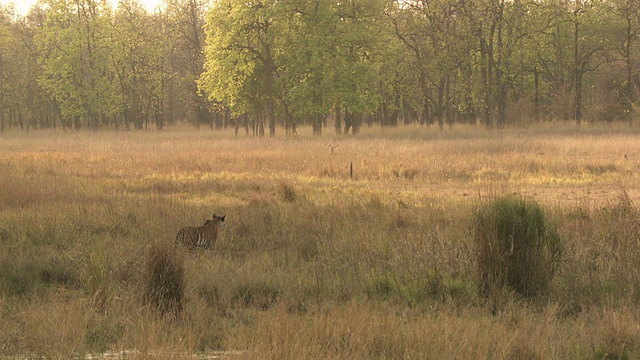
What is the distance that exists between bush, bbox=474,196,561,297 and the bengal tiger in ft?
10.8

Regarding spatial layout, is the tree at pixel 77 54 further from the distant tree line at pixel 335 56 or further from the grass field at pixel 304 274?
the grass field at pixel 304 274

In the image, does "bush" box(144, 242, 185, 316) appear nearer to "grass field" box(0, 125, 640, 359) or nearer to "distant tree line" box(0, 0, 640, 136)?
"grass field" box(0, 125, 640, 359)

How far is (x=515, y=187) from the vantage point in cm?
1306

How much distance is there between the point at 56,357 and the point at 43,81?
148 feet

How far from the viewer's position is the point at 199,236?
7.36 m

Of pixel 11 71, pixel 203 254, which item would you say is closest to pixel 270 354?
pixel 203 254

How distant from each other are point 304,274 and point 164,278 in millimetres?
1596

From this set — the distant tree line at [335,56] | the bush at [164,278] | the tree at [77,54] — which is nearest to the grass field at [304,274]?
the bush at [164,278]

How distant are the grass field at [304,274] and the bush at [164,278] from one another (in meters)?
0.08

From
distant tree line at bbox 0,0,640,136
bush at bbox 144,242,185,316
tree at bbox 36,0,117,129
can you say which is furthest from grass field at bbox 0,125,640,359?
tree at bbox 36,0,117,129

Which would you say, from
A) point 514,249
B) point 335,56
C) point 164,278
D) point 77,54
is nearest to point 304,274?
point 164,278

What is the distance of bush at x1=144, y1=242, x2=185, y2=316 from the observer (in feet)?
17.2

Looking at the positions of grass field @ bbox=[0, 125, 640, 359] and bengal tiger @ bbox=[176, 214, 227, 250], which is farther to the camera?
bengal tiger @ bbox=[176, 214, 227, 250]

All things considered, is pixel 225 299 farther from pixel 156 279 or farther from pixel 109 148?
pixel 109 148
